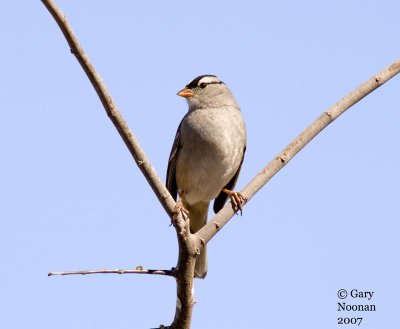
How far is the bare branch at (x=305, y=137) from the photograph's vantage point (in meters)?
4.63

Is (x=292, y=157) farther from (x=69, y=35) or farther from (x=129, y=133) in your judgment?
(x=69, y=35)

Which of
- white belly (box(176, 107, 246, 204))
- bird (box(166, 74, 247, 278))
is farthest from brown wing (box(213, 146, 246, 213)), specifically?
white belly (box(176, 107, 246, 204))

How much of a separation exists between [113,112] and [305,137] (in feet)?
4.78

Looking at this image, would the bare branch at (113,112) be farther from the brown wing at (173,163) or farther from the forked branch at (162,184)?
the brown wing at (173,163)

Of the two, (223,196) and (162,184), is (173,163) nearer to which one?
(223,196)

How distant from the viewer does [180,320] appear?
436 cm

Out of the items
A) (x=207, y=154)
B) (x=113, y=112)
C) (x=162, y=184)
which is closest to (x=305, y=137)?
(x=162, y=184)

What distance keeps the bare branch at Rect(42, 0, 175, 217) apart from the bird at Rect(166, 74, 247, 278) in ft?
8.67

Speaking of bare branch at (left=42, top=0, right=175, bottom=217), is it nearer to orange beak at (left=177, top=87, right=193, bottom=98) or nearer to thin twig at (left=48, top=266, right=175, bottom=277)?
thin twig at (left=48, top=266, right=175, bottom=277)

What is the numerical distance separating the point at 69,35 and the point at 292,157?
189 cm

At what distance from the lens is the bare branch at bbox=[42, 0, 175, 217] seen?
3390 millimetres

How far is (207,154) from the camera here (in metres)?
6.92

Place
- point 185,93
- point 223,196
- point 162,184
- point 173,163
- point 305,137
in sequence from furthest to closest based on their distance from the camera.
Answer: point 185,93 < point 223,196 < point 173,163 < point 305,137 < point 162,184

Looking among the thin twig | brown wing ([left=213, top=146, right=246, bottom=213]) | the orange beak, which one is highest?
the orange beak
